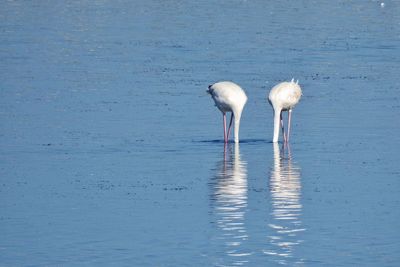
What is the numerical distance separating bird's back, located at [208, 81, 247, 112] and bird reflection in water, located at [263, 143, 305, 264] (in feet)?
5.42

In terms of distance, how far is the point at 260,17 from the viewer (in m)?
47.8

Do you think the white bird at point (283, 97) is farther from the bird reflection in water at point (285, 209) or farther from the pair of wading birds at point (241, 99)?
the bird reflection in water at point (285, 209)

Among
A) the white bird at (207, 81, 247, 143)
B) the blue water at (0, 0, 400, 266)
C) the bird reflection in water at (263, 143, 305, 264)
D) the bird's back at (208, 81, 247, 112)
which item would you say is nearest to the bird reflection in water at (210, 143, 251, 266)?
the blue water at (0, 0, 400, 266)

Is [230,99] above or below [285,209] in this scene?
above

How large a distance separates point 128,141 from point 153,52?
14417 millimetres

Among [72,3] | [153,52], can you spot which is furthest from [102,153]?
[72,3]

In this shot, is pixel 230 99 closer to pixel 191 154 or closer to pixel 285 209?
pixel 191 154

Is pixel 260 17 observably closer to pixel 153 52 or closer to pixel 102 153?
pixel 153 52

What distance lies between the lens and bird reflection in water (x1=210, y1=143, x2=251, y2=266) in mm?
14291

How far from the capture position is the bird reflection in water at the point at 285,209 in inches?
566

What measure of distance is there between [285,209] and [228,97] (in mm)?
6293

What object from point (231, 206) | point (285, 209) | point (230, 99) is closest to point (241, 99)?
point (230, 99)

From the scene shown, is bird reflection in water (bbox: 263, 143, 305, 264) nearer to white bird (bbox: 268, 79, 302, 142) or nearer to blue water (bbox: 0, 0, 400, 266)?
blue water (bbox: 0, 0, 400, 266)

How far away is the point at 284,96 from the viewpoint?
74.7 feet
